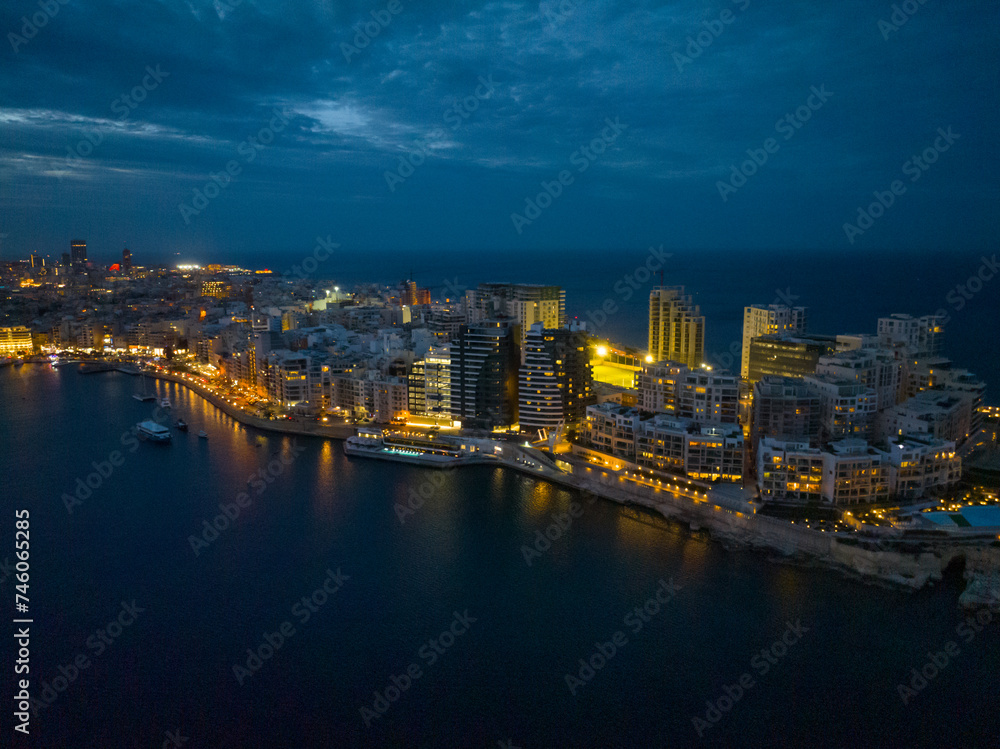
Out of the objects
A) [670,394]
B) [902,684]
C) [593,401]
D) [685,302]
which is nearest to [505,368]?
[593,401]

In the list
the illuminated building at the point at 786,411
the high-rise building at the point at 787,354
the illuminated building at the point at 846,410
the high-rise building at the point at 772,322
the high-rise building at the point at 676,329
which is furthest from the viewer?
the high-rise building at the point at 676,329

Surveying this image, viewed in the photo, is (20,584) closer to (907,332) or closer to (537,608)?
(537,608)

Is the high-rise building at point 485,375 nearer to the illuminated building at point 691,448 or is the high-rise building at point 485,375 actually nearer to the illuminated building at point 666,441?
the illuminated building at point 666,441

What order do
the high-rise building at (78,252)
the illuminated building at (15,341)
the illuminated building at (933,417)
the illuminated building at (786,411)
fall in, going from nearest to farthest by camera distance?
1. the illuminated building at (933,417)
2. the illuminated building at (786,411)
3. the illuminated building at (15,341)
4. the high-rise building at (78,252)

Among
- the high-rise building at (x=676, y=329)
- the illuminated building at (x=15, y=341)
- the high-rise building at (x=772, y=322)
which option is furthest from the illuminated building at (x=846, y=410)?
the illuminated building at (x=15, y=341)

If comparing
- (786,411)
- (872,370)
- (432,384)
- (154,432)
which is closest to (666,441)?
(786,411)

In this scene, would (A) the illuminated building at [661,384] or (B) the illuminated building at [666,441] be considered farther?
(A) the illuminated building at [661,384]

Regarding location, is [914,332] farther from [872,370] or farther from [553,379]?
[553,379]
